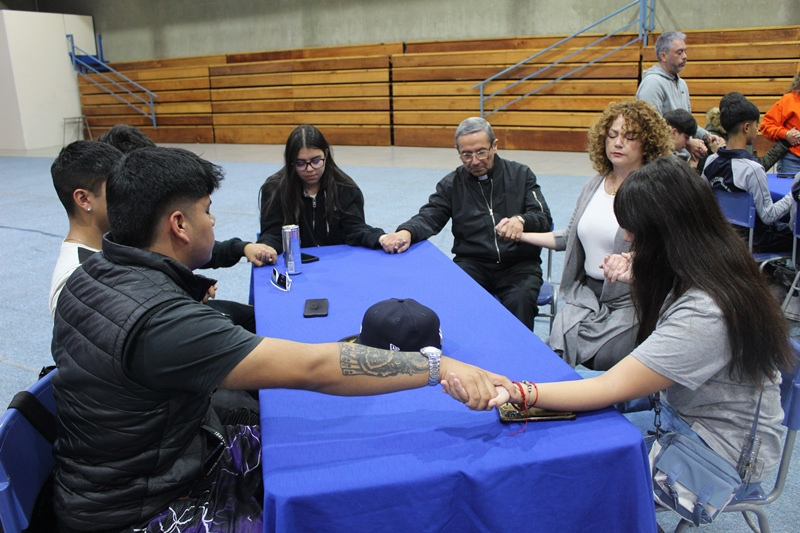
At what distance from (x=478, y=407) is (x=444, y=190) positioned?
6.59 ft

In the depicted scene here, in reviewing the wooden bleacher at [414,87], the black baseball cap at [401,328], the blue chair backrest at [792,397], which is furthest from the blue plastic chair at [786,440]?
the wooden bleacher at [414,87]

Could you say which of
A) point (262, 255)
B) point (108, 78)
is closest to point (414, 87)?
point (108, 78)

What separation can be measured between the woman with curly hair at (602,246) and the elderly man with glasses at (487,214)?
323 mm

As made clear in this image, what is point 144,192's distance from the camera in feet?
4.42

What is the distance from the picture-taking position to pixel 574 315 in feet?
7.82

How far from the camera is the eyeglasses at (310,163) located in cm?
293

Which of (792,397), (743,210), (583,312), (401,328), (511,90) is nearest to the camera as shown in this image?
(792,397)

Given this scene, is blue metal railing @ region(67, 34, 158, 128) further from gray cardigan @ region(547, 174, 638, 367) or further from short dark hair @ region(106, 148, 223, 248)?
short dark hair @ region(106, 148, 223, 248)

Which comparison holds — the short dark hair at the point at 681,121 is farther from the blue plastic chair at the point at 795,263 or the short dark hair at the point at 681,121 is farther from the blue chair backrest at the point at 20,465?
the blue chair backrest at the point at 20,465

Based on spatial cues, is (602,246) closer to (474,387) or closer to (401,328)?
(401,328)

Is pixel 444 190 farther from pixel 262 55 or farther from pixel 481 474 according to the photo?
pixel 262 55

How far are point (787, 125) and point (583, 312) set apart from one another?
3.76 metres

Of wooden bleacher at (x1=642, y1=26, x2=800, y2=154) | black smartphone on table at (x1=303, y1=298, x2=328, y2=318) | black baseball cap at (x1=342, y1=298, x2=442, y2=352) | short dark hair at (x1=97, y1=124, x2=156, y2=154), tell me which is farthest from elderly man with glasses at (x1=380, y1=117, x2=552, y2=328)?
wooden bleacher at (x1=642, y1=26, x2=800, y2=154)

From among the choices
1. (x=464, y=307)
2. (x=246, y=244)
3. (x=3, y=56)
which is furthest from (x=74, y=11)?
(x=464, y=307)
